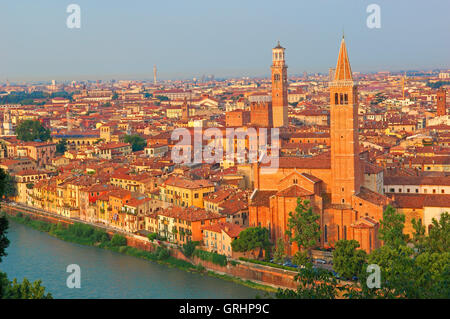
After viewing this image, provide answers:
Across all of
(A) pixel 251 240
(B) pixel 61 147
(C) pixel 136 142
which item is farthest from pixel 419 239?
(B) pixel 61 147

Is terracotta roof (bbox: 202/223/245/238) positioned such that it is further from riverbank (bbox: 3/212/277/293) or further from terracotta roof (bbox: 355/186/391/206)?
terracotta roof (bbox: 355/186/391/206)

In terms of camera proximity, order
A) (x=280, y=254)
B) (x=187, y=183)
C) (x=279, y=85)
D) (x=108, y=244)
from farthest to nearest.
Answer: (x=279, y=85), (x=187, y=183), (x=108, y=244), (x=280, y=254)

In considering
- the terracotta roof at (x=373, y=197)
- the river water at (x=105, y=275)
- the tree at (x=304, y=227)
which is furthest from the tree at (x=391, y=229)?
the river water at (x=105, y=275)

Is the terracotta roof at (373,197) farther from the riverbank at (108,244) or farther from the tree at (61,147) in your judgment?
the tree at (61,147)

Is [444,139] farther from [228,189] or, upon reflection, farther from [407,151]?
[228,189]

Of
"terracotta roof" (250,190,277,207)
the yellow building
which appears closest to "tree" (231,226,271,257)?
"terracotta roof" (250,190,277,207)

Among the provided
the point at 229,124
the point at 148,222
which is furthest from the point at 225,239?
the point at 229,124

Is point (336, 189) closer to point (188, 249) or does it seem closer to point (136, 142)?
point (188, 249)
